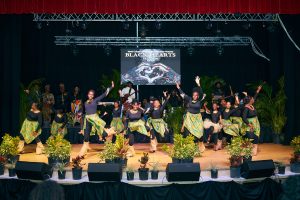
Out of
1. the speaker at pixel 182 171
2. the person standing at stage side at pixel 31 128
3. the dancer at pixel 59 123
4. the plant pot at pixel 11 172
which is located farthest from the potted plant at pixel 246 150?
the dancer at pixel 59 123

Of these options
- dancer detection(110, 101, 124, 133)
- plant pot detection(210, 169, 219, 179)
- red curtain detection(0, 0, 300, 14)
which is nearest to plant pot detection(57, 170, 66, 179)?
plant pot detection(210, 169, 219, 179)

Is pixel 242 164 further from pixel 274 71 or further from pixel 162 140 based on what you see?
pixel 274 71

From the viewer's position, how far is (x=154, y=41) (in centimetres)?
1631

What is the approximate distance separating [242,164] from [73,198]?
3.26 m

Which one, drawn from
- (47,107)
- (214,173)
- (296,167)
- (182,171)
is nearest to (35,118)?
(47,107)

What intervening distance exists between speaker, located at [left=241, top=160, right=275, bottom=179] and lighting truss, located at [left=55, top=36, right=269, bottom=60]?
25.2ft

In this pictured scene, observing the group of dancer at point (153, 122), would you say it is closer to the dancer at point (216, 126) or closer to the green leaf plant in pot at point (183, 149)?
the dancer at point (216, 126)

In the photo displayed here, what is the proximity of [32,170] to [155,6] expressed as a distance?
4.84 m

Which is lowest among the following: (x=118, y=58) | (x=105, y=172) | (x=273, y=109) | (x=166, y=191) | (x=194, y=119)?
(x=166, y=191)

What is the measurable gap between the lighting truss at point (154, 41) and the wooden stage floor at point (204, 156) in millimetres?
4157

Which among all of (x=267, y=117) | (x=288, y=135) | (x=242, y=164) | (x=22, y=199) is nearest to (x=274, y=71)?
(x=267, y=117)

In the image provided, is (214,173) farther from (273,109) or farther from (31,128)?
(273,109)

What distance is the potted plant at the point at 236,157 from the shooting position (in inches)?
331

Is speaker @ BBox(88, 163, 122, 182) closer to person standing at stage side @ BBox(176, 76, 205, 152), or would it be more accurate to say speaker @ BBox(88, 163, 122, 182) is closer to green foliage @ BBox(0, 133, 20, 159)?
green foliage @ BBox(0, 133, 20, 159)
